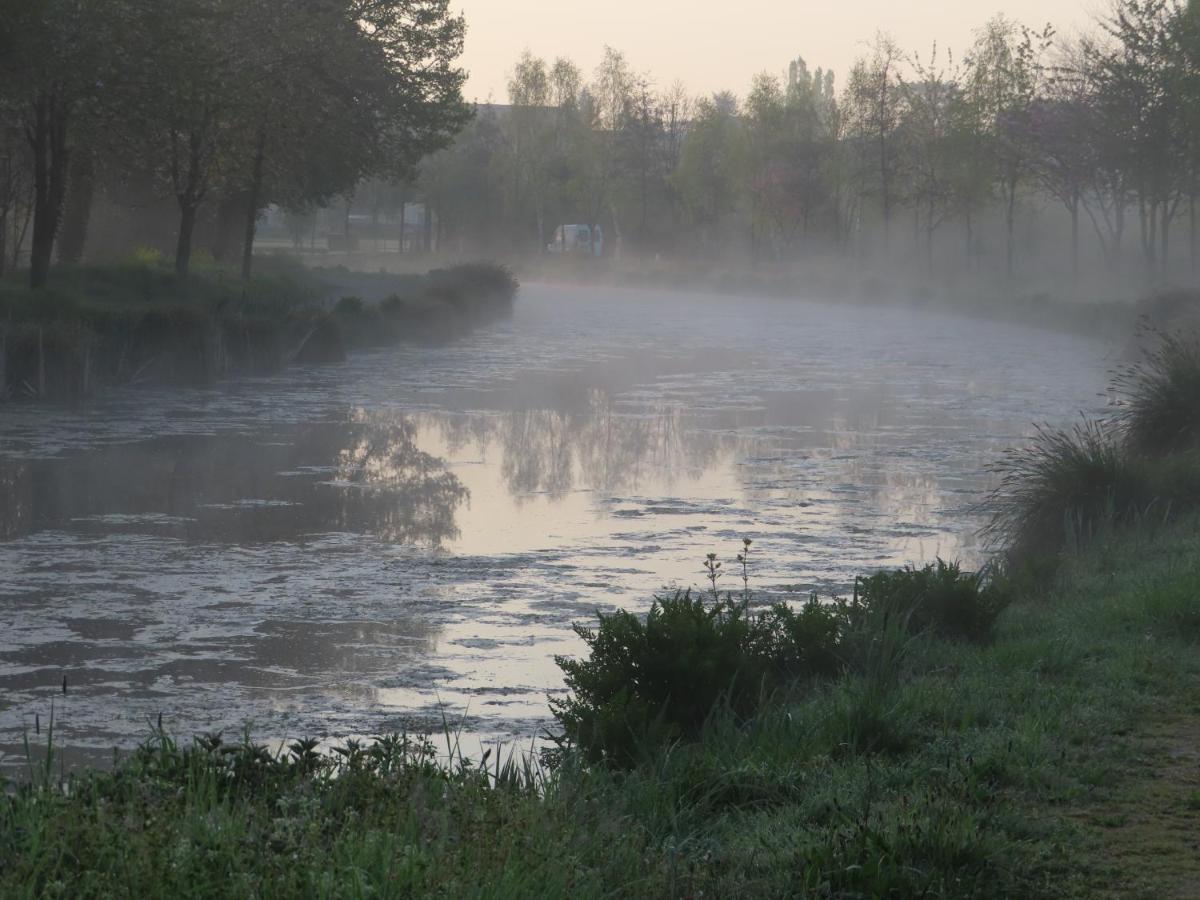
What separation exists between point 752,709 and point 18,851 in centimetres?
368

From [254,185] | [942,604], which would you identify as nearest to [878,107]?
[254,185]

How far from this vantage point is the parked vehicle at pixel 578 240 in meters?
104

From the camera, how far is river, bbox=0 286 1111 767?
868 centimetres

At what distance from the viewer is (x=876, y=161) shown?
6981cm

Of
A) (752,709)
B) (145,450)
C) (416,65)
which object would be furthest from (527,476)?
(416,65)

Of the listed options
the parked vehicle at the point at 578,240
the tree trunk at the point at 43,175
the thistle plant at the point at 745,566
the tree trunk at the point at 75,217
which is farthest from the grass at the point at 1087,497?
the parked vehicle at the point at 578,240

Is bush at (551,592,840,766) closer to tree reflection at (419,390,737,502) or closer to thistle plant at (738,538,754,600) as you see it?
thistle plant at (738,538,754,600)

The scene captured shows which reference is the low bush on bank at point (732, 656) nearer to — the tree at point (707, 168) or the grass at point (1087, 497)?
the grass at point (1087, 497)

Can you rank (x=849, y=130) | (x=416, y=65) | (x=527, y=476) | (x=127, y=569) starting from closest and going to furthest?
(x=127, y=569)
(x=527, y=476)
(x=416, y=65)
(x=849, y=130)

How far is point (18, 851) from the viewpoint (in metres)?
4.44

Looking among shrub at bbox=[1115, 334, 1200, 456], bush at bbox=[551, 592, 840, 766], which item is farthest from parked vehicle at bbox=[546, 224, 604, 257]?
bush at bbox=[551, 592, 840, 766]

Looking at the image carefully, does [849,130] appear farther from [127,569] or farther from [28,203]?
[127,569]

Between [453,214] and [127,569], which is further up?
[453,214]

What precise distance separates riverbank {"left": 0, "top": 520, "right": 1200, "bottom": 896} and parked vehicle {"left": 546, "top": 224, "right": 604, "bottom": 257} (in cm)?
9568
